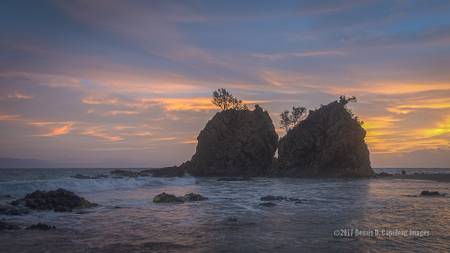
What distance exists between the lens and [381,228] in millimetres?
17281

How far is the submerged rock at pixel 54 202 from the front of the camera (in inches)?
992

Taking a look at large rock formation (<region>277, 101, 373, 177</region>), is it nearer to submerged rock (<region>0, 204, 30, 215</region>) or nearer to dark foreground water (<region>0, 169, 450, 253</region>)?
dark foreground water (<region>0, 169, 450, 253</region>)

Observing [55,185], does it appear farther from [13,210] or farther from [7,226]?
[7,226]

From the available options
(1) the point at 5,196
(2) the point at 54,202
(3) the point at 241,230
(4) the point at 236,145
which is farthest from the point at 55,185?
(4) the point at 236,145

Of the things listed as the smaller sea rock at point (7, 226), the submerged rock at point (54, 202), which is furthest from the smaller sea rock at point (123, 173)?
the smaller sea rock at point (7, 226)

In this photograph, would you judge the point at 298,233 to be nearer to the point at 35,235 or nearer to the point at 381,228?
the point at 381,228

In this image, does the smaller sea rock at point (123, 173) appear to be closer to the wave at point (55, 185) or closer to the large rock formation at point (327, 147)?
the wave at point (55, 185)

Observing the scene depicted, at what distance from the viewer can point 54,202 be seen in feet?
85.2

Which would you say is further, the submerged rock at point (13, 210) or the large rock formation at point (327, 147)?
the large rock formation at point (327, 147)

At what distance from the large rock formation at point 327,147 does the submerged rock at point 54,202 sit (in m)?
70.3

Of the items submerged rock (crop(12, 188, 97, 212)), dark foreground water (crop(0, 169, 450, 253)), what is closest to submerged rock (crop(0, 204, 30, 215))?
dark foreground water (crop(0, 169, 450, 253))

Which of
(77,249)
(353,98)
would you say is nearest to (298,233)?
(77,249)

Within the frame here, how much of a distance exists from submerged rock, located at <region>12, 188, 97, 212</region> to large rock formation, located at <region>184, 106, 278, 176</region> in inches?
2933

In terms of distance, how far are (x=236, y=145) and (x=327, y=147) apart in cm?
2262
